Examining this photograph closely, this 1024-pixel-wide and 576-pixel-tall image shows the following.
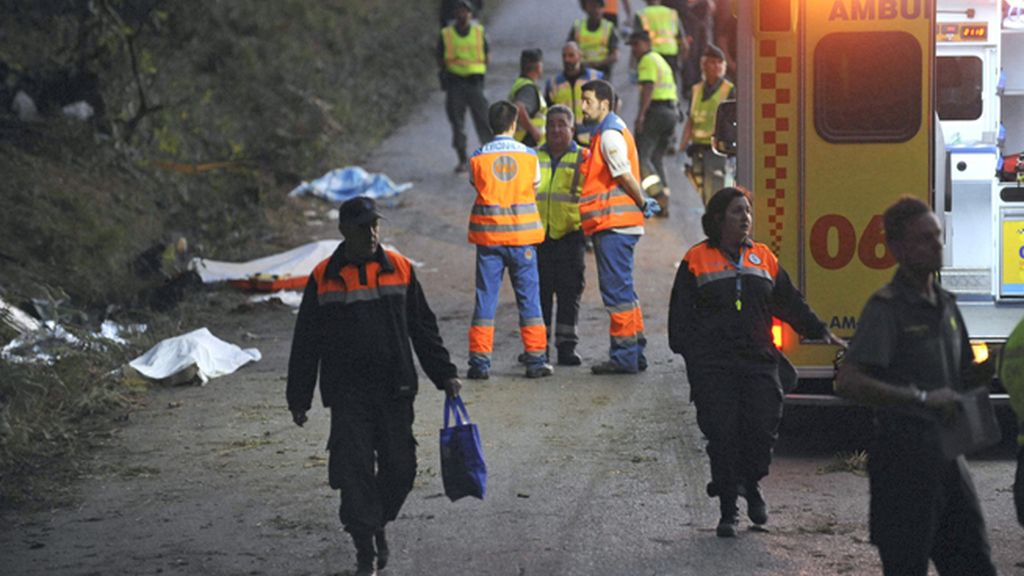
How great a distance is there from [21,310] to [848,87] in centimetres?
702

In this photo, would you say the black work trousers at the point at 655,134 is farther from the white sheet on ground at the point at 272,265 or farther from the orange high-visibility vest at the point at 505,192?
the orange high-visibility vest at the point at 505,192

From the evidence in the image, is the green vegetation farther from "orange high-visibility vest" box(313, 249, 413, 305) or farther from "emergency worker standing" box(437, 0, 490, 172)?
"orange high-visibility vest" box(313, 249, 413, 305)

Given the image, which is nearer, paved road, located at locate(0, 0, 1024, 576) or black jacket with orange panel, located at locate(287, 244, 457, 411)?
black jacket with orange panel, located at locate(287, 244, 457, 411)

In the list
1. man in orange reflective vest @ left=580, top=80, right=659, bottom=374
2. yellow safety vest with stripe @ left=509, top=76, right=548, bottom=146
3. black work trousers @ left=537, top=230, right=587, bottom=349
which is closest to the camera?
man in orange reflective vest @ left=580, top=80, right=659, bottom=374

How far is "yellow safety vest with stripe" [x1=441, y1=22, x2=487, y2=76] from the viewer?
20.0 metres

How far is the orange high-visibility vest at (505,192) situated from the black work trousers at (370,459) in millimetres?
4608

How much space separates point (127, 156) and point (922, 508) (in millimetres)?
14498

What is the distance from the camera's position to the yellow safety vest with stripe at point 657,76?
58.4ft

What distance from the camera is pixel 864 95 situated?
9273 millimetres

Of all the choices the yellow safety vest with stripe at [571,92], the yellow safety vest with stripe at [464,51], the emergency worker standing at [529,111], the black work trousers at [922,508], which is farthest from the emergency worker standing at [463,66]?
the black work trousers at [922,508]

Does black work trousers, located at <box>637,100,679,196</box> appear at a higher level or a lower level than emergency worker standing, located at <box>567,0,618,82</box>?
lower

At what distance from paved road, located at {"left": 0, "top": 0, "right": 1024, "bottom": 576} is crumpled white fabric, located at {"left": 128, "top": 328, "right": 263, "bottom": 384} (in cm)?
17

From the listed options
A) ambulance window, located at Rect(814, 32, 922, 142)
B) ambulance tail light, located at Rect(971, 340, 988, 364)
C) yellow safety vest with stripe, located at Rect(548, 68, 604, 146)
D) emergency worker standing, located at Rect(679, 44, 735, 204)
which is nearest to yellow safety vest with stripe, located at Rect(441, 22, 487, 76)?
yellow safety vest with stripe, located at Rect(548, 68, 604, 146)

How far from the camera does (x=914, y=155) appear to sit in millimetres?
9250
